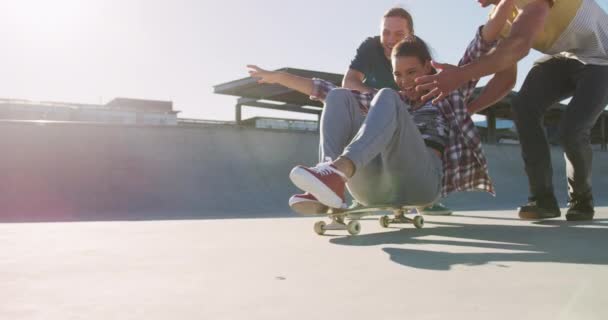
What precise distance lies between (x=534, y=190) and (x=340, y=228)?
1.51m

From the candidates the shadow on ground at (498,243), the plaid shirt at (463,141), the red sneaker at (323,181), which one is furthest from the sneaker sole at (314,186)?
the plaid shirt at (463,141)

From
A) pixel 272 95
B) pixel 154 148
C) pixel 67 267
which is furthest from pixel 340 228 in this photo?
pixel 272 95

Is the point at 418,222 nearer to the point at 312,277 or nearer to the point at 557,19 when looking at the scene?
the point at 557,19

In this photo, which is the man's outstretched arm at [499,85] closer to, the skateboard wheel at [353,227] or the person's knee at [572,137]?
the person's knee at [572,137]

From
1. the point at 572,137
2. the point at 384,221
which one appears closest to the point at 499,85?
the point at 572,137

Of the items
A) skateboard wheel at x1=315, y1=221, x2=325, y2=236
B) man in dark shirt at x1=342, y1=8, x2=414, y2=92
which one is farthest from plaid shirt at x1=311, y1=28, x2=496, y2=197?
man in dark shirt at x1=342, y1=8, x2=414, y2=92

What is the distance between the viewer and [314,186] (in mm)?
2078

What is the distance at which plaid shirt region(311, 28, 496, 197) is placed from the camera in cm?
266

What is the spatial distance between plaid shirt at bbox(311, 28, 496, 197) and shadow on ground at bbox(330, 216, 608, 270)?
27cm

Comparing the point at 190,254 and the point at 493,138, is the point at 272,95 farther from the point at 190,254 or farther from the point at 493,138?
the point at 190,254

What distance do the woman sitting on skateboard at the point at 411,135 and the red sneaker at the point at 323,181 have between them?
5.1 inches

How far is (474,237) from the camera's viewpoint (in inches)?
97.7

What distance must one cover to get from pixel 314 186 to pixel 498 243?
0.82 metres

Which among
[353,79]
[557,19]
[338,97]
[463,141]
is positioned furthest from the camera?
[353,79]
